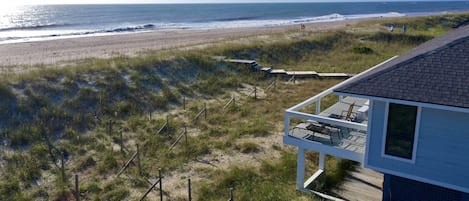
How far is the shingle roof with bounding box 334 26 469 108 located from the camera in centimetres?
848

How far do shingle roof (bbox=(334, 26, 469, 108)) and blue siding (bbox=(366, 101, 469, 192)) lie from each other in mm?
375

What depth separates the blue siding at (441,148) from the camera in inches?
335

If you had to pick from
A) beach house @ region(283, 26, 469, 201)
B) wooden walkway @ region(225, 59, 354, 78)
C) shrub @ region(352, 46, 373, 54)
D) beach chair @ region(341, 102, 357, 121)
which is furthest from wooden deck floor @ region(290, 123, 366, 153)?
shrub @ region(352, 46, 373, 54)

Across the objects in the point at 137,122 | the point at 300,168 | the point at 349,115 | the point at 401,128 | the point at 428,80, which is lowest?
the point at 137,122

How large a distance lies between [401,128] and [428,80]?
1227mm

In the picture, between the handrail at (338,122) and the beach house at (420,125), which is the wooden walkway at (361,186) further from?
the handrail at (338,122)

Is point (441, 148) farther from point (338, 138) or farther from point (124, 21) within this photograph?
point (124, 21)

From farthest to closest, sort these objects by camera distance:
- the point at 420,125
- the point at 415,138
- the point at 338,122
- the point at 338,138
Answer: the point at 338,138 → the point at 338,122 → the point at 415,138 → the point at 420,125

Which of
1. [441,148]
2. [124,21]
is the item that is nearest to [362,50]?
[441,148]

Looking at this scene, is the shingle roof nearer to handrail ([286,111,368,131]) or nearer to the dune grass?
handrail ([286,111,368,131])

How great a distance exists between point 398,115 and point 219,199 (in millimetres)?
5316

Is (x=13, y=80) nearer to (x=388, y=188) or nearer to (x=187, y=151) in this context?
(x=187, y=151)

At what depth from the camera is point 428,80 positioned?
9.02 m

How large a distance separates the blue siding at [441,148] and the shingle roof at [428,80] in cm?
37
